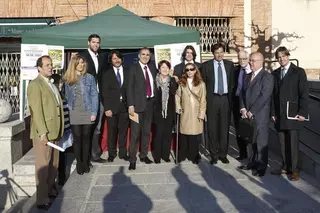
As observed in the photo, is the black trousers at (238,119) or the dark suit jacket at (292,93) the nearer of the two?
the dark suit jacket at (292,93)

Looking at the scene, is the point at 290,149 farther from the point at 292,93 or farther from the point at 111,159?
the point at 111,159

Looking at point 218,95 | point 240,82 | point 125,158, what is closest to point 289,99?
point 240,82

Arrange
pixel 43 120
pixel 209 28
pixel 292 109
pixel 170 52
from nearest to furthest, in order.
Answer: pixel 43 120 → pixel 292 109 → pixel 170 52 → pixel 209 28

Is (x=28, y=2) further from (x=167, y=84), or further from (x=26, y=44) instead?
(x=167, y=84)

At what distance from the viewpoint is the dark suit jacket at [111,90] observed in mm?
7324

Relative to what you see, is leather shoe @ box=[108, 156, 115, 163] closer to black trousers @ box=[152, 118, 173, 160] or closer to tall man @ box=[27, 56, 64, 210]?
black trousers @ box=[152, 118, 173, 160]

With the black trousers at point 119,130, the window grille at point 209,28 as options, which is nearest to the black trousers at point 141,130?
the black trousers at point 119,130

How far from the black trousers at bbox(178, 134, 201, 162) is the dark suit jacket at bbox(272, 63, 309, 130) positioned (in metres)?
1.44

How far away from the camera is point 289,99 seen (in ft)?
20.5

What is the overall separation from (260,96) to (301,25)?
8.63 meters

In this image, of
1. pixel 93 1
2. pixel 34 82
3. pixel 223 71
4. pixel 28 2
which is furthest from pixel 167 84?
pixel 28 2

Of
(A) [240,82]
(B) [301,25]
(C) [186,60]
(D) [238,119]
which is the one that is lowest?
(D) [238,119]

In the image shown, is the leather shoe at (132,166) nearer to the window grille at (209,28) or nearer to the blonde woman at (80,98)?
the blonde woman at (80,98)

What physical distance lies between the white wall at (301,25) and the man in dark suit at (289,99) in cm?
804
